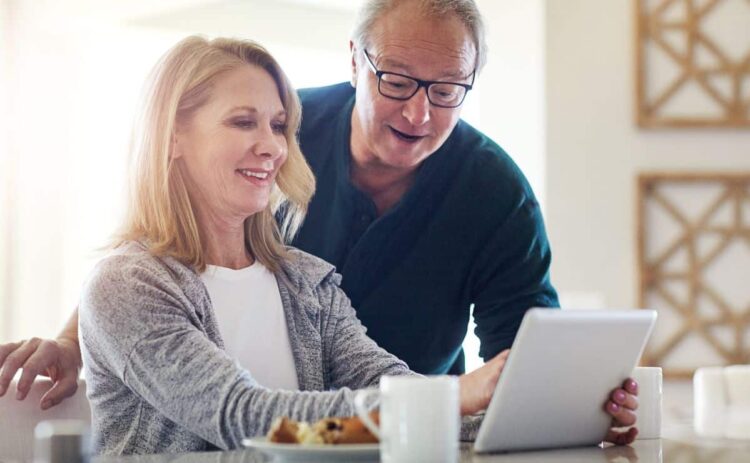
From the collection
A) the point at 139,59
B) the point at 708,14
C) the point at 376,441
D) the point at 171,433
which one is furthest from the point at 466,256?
the point at 139,59

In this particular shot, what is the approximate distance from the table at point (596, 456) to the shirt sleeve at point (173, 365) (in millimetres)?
71

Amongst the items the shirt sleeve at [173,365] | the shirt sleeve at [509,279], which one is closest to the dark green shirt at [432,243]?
the shirt sleeve at [509,279]

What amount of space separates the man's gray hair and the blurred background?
57.9 inches

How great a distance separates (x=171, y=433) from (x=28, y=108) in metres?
2.84

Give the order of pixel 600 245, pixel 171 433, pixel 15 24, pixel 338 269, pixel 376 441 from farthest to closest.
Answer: pixel 15 24
pixel 600 245
pixel 338 269
pixel 171 433
pixel 376 441

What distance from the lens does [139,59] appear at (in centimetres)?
450

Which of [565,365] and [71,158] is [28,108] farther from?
[565,365]

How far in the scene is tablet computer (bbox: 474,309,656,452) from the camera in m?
1.47

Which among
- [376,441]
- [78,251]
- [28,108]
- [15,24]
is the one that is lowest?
[78,251]

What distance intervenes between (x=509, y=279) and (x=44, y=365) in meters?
1.01

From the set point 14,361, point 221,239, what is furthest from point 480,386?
point 14,361

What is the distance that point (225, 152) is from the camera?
2072 millimetres

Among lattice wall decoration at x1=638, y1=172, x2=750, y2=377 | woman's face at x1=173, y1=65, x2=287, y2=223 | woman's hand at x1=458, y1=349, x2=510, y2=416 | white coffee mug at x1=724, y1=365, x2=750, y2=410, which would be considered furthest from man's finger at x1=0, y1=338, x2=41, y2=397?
lattice wall decoration at x1=638, y1=172, x2=750, y2=377

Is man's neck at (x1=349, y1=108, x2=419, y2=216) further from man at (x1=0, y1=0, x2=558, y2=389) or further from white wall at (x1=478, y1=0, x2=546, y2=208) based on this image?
white wall at (x1=478, y1=0, x2=546, y2=208)
